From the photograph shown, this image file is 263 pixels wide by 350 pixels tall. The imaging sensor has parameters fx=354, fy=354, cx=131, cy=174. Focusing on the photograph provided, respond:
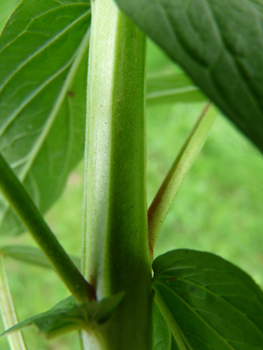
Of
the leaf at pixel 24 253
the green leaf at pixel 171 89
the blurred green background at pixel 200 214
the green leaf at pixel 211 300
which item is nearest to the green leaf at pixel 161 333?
the green leaf at pixel 211 300

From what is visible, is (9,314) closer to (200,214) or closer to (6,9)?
(6,9)

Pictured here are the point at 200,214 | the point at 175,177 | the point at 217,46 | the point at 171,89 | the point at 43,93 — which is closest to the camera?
the point at 217,46

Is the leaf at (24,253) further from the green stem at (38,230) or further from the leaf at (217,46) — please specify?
the leaf at (217,46)

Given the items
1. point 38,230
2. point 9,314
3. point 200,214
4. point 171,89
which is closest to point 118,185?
point 38,230

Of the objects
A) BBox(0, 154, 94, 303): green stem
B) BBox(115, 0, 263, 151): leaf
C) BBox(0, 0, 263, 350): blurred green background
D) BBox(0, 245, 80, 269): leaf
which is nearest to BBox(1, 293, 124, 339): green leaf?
BBox(0, 154, 94, 303): green stem

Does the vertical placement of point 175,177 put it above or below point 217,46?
below

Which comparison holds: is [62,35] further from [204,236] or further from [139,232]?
[204,236]

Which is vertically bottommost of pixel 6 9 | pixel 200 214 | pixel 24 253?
pixel 200 214
